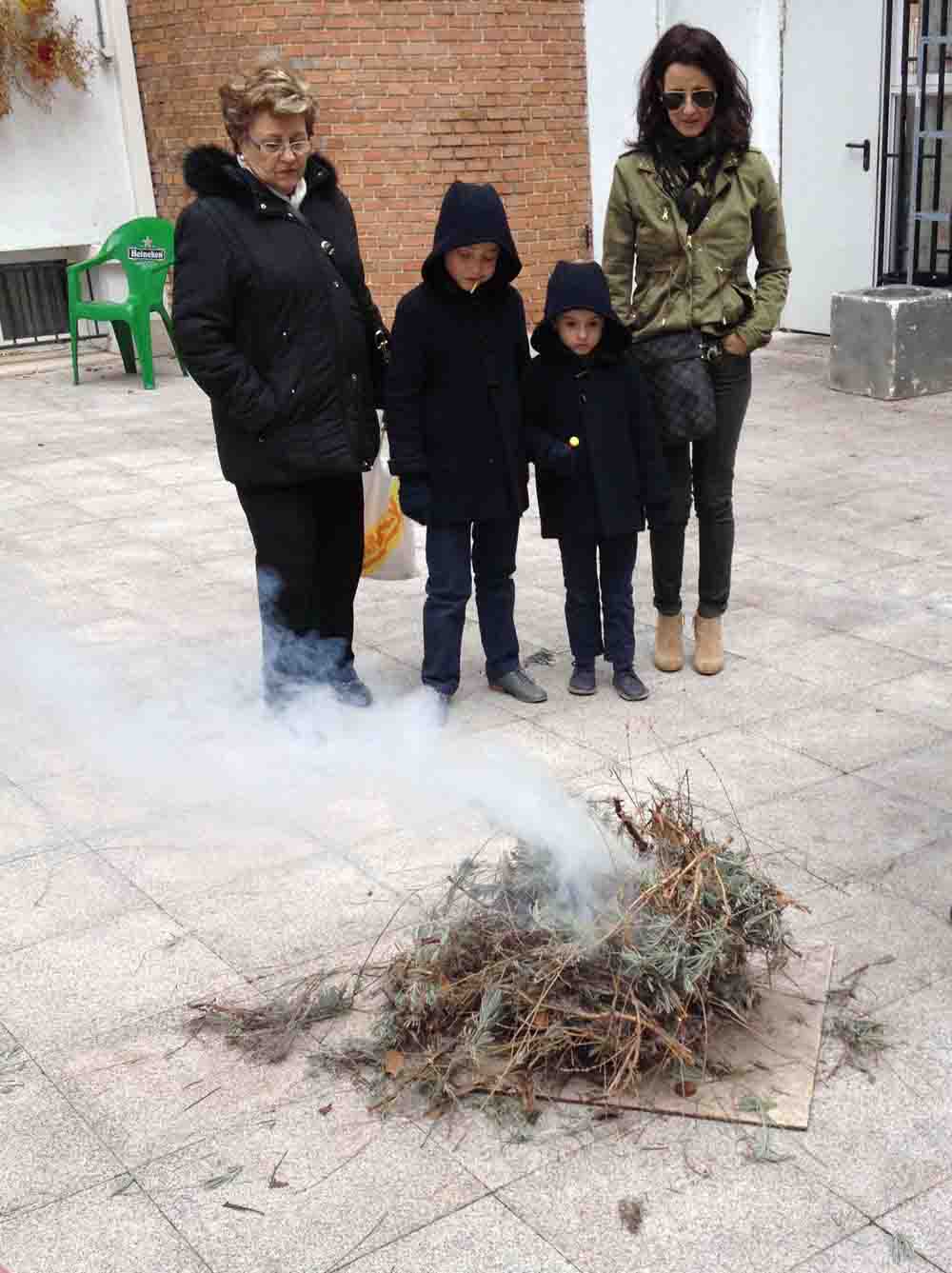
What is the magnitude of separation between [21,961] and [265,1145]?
99 centimetres

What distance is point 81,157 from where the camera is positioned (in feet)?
37.8

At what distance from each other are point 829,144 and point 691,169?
21.9 feet

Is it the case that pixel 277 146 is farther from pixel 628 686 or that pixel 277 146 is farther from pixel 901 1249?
pixel 901 1249

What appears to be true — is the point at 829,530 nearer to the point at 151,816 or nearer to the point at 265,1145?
the point at 151,816

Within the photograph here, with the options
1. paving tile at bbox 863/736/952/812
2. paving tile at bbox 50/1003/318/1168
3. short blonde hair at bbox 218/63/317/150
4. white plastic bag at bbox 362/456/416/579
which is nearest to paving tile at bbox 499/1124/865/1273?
paving tile at bbox 50/1003/318/1168

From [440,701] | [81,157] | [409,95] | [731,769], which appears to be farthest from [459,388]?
[81,157]

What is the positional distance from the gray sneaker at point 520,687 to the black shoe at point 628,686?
0.25m

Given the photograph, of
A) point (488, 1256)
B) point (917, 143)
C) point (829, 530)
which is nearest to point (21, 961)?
point (488, 1256)

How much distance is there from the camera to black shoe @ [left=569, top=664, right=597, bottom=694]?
16.9 ft

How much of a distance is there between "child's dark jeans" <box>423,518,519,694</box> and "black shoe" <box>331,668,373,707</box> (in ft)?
0.73

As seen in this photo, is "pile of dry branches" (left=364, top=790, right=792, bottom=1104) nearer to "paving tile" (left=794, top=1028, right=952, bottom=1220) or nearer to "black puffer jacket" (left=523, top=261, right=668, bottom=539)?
"paving tile" (left=794, top=1028, right=952, bottom=1220)

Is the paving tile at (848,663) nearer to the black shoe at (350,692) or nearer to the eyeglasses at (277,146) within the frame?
the black shoe at (350,692)

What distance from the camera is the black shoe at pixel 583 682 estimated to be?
514cm

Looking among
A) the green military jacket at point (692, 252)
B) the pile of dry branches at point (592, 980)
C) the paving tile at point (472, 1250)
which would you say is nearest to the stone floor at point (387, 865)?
the paving tile at point (472, 1250)
